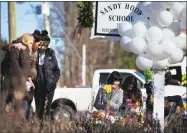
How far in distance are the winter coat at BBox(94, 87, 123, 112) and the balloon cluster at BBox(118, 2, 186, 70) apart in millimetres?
1095

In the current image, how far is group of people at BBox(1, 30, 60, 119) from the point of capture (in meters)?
6.96

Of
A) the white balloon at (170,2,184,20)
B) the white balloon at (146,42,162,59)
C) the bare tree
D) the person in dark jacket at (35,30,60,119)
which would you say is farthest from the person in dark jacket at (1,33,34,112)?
the bare tree

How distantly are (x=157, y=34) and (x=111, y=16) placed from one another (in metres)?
1.24

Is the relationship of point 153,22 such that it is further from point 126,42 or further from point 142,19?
point 126,42

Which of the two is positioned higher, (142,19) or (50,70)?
(142,19)

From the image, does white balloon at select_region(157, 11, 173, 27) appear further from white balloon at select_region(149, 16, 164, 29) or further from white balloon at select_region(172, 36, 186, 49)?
white balloon at select_region(172, 36, 186, 49)

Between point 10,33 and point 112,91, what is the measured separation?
3.90m

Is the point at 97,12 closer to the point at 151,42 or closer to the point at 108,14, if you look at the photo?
the point at 108,14

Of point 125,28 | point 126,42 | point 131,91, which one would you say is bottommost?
point 131,91

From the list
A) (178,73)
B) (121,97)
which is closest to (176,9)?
(121,97)

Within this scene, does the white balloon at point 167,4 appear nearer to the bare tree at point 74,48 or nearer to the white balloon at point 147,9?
the white balloon at point 147,9

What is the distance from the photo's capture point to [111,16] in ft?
27.6

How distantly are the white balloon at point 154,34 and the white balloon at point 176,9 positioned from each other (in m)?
0.31

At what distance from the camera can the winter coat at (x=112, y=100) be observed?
27.5ft
